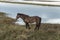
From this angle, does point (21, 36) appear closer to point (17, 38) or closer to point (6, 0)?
point (17, 38)

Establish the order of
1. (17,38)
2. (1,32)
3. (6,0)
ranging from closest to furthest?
(17,38) → (1,32) → (6,0)

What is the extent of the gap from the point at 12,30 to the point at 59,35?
8.20 ft

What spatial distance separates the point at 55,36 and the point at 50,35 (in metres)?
0.34

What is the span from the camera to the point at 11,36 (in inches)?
507

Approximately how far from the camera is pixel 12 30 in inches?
556

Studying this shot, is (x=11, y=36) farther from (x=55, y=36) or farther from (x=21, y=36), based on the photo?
(x=55, y=36)

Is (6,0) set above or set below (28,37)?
below

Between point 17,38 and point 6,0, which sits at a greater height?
point 17,38

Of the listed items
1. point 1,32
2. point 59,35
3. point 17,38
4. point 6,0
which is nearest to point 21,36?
point 17,38

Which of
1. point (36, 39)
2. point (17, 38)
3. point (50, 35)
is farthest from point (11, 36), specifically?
point (50, 35)

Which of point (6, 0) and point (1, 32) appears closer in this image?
point (1, 32)

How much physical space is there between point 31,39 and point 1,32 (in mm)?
1728

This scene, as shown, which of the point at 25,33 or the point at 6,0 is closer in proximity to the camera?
the point at 25,33

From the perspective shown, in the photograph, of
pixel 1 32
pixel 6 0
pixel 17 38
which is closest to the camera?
pixel 17 38
